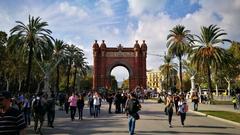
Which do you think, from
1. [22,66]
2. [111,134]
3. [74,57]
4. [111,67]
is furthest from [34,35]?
[111,67]

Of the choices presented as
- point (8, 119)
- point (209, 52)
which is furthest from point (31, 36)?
point (8, 119)

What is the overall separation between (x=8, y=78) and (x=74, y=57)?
12763 mm

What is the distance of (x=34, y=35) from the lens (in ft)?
155

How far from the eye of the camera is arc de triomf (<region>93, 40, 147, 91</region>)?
96.4 m

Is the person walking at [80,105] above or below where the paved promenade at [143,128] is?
above

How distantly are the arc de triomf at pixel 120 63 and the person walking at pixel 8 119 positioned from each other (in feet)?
293

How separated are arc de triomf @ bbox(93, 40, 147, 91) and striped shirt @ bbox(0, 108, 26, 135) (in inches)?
3510

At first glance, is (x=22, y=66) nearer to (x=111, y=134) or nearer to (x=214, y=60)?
(x=214, y=60)

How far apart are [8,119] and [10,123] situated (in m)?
0.07

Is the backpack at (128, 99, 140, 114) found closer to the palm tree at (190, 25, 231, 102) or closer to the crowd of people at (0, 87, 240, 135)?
the crowd of people at (0, 87, 240, 135)

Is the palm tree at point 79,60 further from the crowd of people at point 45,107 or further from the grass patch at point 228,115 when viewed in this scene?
the grass patch at point 228,115

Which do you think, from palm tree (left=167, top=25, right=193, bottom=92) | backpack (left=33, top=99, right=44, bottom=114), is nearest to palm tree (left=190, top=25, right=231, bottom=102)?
palm tree (left=167, top=25, right=193, bottom=92)

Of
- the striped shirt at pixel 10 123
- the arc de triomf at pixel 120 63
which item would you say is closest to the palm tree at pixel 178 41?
the arc de triomf at pixel 120 63

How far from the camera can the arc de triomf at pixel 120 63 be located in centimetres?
9638
